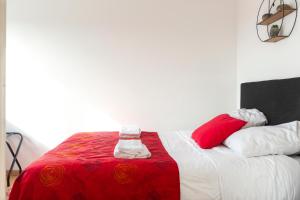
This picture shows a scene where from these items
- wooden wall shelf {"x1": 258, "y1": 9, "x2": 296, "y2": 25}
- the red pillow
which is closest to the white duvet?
the red pillow

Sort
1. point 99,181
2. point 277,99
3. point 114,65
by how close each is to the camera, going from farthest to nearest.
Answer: point 114,65 → point 277,99 → point 99,181

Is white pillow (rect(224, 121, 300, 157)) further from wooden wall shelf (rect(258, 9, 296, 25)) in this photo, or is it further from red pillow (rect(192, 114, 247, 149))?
wooden wall shelf (rect(258, 9, 296, 25))

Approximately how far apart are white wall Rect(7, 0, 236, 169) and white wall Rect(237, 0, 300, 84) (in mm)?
180

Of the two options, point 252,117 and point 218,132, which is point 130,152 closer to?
point 218,132

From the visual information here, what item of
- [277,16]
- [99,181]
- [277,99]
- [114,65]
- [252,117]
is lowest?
[99,181]

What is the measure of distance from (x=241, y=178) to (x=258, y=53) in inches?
70.8

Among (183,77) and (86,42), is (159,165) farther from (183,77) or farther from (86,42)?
(86,42)

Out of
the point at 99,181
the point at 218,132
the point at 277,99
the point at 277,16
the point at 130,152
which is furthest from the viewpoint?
the point at 277,16

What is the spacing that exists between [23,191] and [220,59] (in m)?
2.82

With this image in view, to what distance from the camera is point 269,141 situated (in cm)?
174

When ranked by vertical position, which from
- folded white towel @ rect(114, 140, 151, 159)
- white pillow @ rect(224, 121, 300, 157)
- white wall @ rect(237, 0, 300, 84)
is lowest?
folded white towel @ rect(114, 140, 151, 159)

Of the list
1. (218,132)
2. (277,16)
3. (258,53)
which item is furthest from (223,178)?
(258,53)

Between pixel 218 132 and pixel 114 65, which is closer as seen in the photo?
pixel 218 132

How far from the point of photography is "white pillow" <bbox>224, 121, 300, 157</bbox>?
172cm
